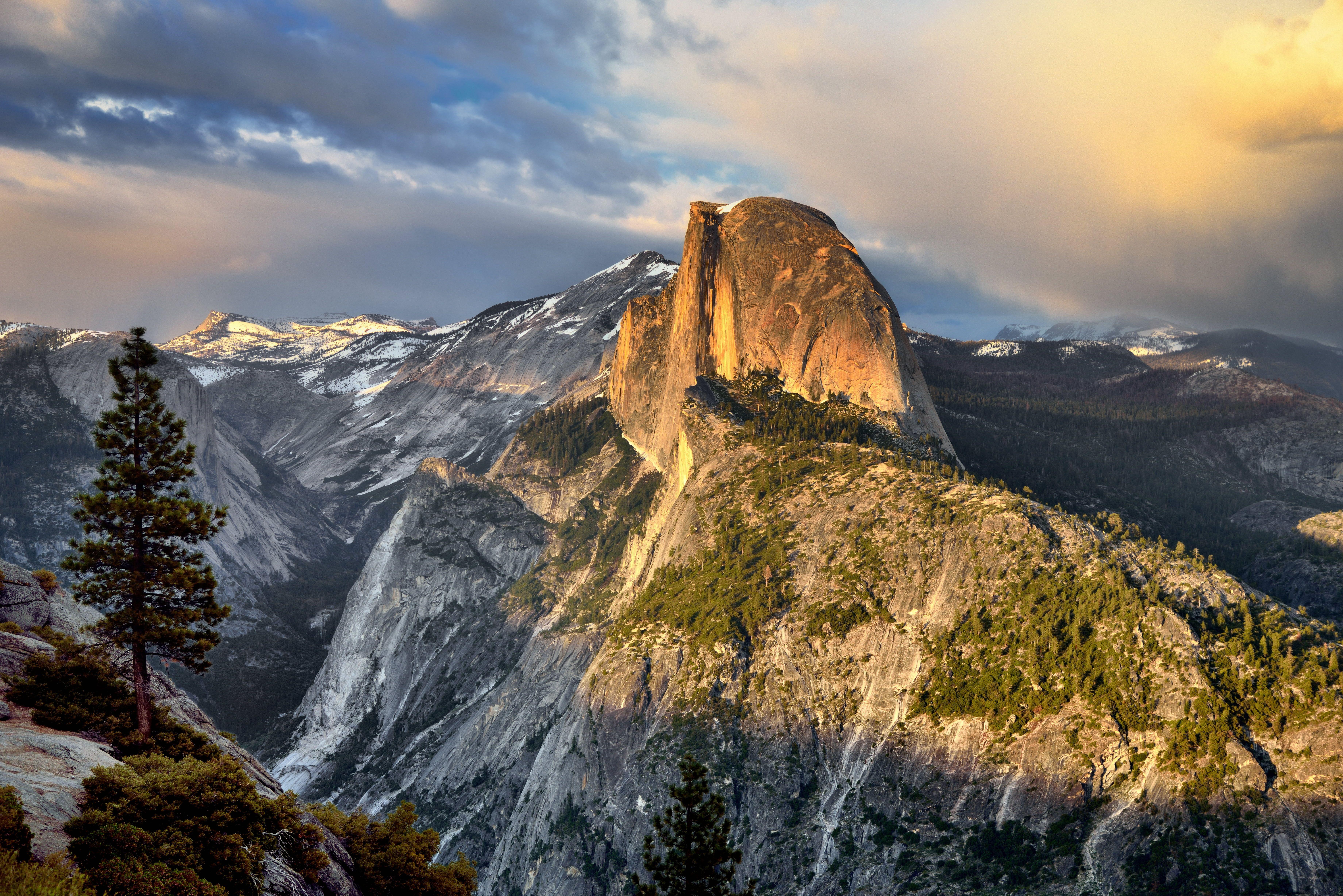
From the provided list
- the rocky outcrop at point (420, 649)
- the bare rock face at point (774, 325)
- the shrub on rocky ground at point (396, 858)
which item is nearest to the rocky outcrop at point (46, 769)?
the shrub on rocky ground at point (396, 858)

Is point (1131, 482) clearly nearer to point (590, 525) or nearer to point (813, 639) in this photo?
point (590, 525)

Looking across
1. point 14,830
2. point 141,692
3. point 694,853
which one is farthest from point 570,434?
point 14,830

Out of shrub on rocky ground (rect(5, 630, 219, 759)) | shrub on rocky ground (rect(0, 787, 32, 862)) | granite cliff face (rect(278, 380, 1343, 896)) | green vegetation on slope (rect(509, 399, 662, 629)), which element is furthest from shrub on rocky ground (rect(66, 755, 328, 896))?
green vegetation on slope (rect(509, 399, 662, 629))

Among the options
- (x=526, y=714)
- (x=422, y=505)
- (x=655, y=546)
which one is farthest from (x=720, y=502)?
(x=422, y=505)

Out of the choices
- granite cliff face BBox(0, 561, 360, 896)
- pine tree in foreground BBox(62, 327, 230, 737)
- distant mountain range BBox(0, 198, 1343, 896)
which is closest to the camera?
granite cliff face BBox(0, 561, 360, 896)

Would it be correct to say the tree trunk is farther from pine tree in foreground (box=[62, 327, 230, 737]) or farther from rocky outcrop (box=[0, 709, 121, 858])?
rocky outcrop (box=[0, 709, 121, 858])

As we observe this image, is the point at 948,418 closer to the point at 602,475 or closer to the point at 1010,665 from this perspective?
the point at 602,475
